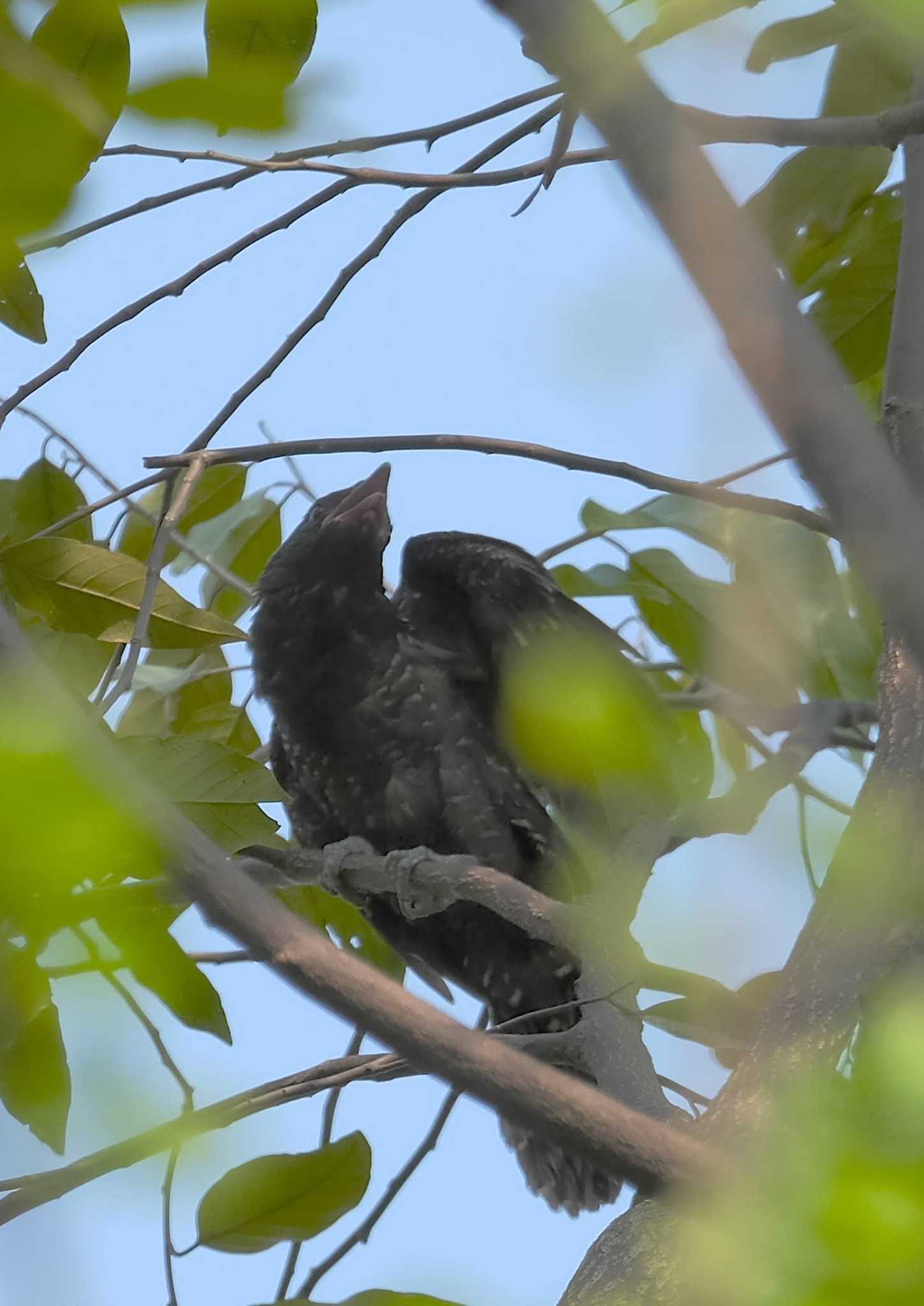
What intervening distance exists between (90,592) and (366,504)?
1.32m

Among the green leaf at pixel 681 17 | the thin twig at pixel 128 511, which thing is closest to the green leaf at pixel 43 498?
the thin twig at pixel 128 511

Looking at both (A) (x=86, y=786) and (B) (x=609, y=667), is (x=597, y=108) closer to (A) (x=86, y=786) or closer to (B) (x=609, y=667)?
(A) (x=86, y=786)

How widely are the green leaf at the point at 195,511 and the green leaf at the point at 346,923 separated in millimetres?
733

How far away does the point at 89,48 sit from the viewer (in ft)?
2.14

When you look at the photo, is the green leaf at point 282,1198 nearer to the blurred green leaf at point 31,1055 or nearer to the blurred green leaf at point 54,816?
the blurred green leaf at point 31,1055

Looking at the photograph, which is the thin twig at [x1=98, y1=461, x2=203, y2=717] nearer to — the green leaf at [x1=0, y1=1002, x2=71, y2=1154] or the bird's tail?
the green leaf at [x1=0, y1=1002, x2=71, y2=1154]

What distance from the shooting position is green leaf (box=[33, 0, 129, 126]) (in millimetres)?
606

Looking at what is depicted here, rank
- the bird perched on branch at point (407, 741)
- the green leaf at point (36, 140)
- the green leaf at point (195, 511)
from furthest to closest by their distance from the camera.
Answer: the bird perched on branch at point (407, 741) < the green leaf at point (195, 511) < the green leaf at point (36, 140)

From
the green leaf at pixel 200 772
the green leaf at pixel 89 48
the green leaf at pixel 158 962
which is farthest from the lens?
the green leaf at pixel 200 772

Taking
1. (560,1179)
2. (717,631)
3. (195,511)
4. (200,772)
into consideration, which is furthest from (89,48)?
(560,1179)

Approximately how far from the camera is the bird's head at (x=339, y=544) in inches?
126

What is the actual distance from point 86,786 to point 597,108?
374 mm

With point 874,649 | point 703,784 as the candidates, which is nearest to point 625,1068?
point 703,784

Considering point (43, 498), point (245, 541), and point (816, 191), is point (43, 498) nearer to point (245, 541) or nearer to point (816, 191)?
point (245, 541)
